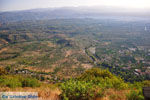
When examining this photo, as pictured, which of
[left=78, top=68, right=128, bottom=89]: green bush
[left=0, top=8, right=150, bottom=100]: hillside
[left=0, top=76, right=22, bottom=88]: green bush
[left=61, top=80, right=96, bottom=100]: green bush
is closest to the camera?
[left=61, top=80, right=96, bottom=100]: green bush

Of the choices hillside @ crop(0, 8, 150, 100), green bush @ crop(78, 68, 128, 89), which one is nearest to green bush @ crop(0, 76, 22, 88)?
hillside @ crop(0, 8, 150, 100)

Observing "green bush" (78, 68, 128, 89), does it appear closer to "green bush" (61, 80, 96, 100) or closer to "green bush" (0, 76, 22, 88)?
"green bush" (61, 80, 96, 100)

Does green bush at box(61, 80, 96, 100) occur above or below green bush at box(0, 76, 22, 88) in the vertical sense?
above

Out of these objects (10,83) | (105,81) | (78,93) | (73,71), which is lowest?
(73,71)

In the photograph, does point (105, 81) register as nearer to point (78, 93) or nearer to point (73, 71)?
point (78, 93)

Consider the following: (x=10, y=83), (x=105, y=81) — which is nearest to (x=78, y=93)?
(x=10, y=83)

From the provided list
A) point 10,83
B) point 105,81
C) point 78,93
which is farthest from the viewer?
point 105,81

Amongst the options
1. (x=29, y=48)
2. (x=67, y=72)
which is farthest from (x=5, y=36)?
(x=67, y=72)

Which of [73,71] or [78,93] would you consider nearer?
[78,93]

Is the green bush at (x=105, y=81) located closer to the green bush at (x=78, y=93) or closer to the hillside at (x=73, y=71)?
the hillside at (x=73, y=71)

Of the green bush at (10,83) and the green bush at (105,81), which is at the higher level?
the green bush at (10,83)

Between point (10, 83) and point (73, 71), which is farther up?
point (10, 83)

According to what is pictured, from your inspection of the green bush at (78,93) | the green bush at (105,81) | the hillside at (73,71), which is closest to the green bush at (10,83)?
the hillside at (73,71)

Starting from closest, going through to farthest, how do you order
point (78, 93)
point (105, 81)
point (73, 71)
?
1. point (78, 93)
2. point (105, 81)
3. point (73, 71)
